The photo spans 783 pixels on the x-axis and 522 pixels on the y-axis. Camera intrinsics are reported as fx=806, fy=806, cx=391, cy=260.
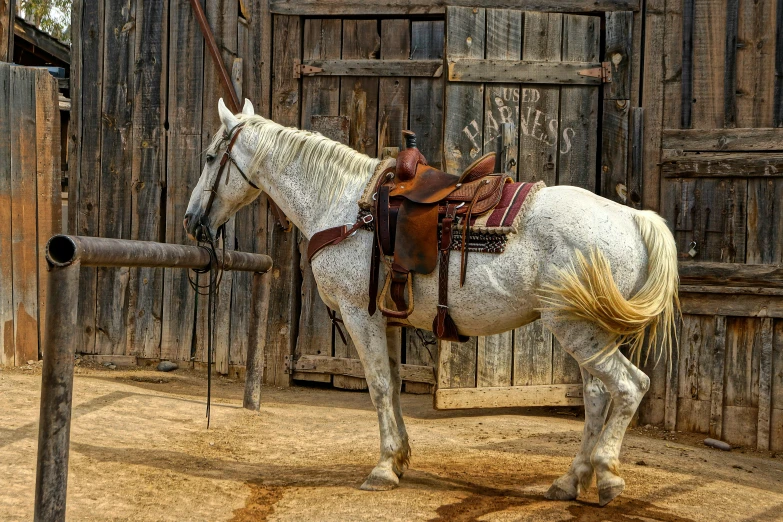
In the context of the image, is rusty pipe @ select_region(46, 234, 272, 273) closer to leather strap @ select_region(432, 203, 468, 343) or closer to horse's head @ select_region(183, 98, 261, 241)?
horse's head @ select_region(183, 98, 261, 241)

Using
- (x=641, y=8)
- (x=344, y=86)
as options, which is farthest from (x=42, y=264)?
(x=641, y=8)

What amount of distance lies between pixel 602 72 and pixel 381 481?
12.7 ft

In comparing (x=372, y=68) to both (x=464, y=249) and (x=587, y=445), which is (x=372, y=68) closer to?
(x=464, y=249)

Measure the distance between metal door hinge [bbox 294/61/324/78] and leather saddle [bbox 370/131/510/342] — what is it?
10.3ft

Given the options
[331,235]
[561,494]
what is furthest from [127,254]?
[561,494]

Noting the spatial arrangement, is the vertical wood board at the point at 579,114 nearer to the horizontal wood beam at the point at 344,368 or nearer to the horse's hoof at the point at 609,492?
the horizontal wood beam at the point at 344,368

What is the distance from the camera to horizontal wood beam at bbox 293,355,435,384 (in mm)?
7047

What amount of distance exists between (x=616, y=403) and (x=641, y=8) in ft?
12.5

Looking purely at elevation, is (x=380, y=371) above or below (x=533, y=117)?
below

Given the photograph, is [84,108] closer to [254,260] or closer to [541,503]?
[254,260]

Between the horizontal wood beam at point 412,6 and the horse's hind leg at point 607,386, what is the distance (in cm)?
358

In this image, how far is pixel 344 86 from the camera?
23.4 feet

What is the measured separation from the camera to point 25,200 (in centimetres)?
716

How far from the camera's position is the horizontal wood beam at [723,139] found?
5.94m
